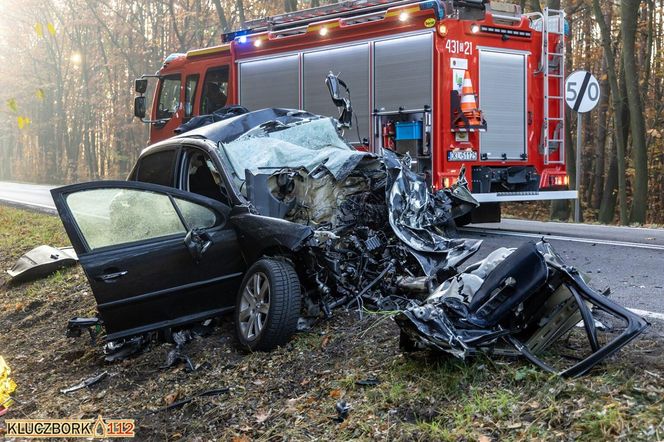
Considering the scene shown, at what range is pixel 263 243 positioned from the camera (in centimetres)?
486

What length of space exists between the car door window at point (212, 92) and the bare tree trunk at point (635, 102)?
27.2 feet

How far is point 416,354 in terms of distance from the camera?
151 inches

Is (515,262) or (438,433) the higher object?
(515,262)

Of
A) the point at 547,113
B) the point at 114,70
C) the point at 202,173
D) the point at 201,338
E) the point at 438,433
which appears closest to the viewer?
the point at 438,433

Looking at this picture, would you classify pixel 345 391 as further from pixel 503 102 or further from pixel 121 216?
pixel 503 102

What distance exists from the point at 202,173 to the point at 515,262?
3265mm

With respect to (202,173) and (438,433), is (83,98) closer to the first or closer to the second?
(202,173)

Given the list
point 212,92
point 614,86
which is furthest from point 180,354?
point 614,86

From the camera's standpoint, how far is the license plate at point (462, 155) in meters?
8.73

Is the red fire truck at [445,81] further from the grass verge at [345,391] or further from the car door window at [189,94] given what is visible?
the grass verge at [345,391]

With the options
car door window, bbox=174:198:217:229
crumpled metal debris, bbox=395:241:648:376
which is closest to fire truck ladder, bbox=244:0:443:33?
car door window, bbox=174:198:217:229

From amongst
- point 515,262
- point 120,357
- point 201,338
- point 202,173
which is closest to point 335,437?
point 515,262

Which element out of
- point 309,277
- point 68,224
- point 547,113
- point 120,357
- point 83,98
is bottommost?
point 120,357

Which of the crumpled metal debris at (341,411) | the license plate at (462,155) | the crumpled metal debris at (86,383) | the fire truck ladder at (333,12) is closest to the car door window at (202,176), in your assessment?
the crumpled metal debris at (86,383)
